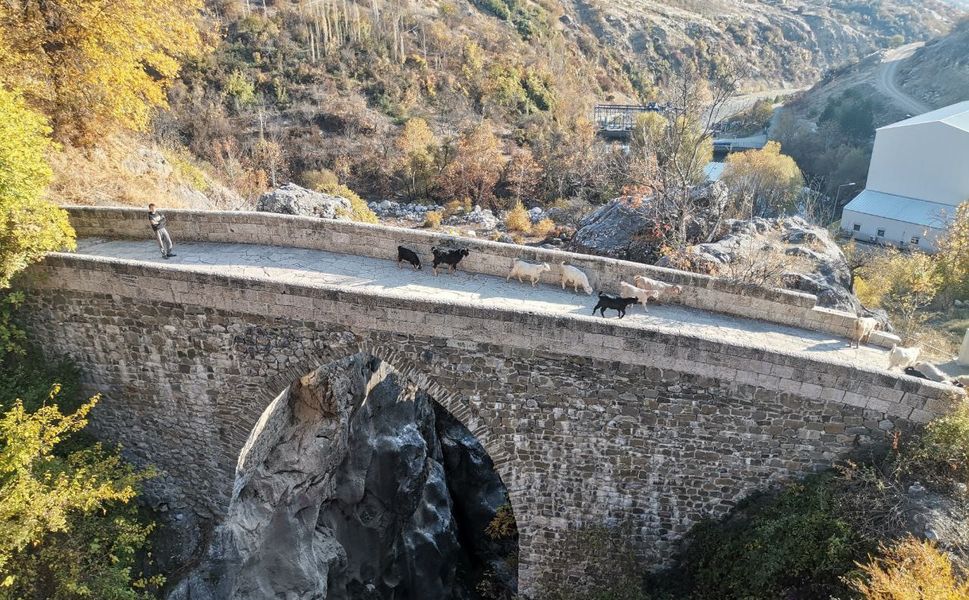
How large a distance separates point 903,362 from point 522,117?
36901mm

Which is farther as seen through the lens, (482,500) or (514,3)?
(514,3)

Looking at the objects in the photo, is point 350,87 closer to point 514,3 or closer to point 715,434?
point 514,3

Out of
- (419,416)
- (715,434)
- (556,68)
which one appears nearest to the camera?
(715,434)

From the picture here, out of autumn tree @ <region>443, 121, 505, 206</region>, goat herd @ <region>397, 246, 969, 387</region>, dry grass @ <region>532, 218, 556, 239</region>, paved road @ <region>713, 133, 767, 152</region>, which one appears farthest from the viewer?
paved road @ <region>713, 133, 767, 152</region>

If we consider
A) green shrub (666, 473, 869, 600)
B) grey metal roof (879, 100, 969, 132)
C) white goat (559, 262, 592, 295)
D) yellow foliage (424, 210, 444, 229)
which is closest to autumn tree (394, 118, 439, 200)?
yellow foliage (424, 210, 444, 229)

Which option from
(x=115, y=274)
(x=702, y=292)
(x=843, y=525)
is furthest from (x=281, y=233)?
(x=843, y=525)

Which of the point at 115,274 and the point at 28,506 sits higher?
the point at 115,274

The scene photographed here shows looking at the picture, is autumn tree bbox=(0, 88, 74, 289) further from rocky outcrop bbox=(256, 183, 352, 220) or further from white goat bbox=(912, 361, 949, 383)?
white goat bbox=(912, 361, 949, 383)

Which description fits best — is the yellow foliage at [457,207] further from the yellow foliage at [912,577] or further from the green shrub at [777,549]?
the yellow foliage at [912,577]

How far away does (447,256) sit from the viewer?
11742mm

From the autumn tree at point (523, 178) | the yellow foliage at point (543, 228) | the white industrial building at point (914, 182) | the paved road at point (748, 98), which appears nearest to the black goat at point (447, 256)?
the yellow foliage at point (543, 228)

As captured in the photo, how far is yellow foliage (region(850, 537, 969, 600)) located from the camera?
640cm

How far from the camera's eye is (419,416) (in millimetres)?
16312

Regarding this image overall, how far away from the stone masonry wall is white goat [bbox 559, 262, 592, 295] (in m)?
2.87
